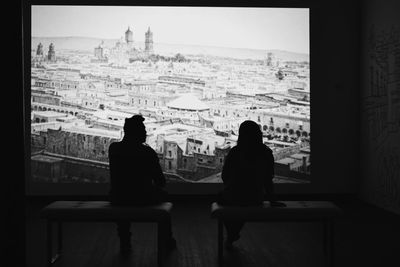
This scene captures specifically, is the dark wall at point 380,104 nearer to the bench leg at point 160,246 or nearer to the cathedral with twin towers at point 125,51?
the cathedral with twin towers at point 125,51

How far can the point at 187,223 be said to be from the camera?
608cm

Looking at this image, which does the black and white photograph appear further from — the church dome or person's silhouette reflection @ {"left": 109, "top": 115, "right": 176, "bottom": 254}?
person's silhouette reflection @ {"left": 109, "top": 115, "right": 176, "bottom": 254}

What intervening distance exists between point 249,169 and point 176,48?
3780mm

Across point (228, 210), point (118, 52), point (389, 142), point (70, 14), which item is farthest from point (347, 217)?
point (70, 14)

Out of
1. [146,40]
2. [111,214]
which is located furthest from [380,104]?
[111,214]

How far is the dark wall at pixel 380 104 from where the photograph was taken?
22.0ft

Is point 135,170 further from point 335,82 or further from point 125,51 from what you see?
point 335,82

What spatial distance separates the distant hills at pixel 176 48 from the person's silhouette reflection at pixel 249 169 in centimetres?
360

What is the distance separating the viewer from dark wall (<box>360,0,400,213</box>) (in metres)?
6.70

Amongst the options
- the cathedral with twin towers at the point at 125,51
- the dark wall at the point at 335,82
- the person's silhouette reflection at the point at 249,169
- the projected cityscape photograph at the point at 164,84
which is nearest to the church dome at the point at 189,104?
the projected cityscape photograph at the point at 164,84

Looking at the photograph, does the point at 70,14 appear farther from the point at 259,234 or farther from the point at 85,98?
the point at 259,234

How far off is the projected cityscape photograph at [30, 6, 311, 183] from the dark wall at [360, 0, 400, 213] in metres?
0.92

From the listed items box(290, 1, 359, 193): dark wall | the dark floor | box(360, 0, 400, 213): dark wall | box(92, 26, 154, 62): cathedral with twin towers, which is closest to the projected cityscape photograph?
box(92, 26, 154, 62): cathedral with twin towers

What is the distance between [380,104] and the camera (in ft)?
23.5
